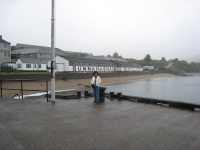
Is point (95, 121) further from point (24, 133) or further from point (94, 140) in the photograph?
point (24, 133)

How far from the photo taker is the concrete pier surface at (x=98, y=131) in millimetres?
3129

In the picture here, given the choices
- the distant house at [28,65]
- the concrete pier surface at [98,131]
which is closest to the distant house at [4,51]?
the distant house at [28,65]

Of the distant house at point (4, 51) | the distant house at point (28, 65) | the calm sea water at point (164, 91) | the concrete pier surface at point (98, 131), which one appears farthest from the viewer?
the distant house at point (4, 51)

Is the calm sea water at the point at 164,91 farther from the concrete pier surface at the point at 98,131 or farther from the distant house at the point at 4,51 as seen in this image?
the distant house at the point at 4,51

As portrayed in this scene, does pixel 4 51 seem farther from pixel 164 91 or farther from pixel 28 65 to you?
pixel 164 91

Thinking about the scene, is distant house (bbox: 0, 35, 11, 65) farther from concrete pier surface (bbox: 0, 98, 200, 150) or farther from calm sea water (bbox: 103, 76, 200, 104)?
concrete pier surface (bbox: 0, 98, 200, 150)

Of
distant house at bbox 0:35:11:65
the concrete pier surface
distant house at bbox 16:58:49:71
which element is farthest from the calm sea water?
distant house at bbox 0:35:11:65

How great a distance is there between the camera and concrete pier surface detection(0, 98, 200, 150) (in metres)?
3.13

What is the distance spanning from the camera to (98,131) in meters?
3.84

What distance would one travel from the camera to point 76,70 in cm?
4525

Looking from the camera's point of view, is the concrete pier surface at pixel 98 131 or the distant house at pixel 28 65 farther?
the distant house at pixel 28 65

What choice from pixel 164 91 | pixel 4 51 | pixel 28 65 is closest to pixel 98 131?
pixel 164 91

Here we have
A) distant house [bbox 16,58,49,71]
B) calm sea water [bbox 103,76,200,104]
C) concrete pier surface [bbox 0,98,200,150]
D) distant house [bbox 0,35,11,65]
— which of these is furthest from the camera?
distant house [bbox 0,35,11,65]

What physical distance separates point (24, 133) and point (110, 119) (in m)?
2.35
